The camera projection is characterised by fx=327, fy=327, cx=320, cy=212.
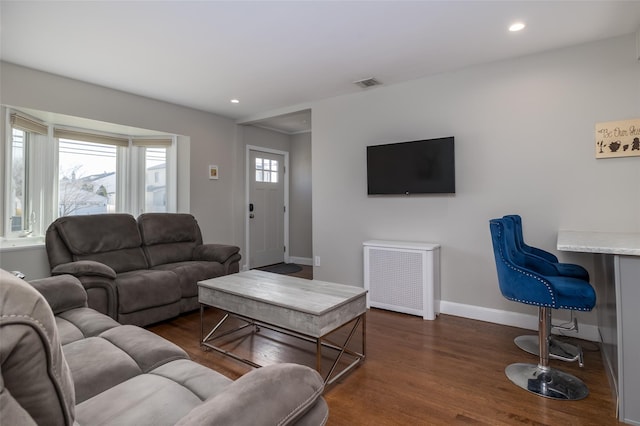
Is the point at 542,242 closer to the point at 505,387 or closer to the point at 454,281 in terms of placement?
the point at 454,281

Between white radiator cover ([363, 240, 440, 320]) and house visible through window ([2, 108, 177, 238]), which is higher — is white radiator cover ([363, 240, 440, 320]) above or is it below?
below

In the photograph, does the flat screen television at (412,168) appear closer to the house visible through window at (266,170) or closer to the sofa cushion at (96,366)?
the house visible through window at (266,170)

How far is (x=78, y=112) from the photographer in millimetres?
3471

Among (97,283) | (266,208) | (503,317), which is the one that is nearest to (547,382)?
(503,317)

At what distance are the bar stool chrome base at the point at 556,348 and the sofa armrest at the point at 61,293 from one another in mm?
3174

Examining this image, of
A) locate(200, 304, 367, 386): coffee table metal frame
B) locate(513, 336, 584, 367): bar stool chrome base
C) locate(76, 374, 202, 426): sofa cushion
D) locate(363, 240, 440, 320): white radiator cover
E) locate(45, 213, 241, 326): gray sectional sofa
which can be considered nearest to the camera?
locate(76, 374, 202, 426): sofa cushion

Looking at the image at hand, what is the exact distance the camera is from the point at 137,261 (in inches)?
137

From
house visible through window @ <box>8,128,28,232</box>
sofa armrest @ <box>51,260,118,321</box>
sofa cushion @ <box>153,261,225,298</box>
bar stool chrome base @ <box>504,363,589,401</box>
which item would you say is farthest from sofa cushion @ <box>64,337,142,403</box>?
house visible through window @ <box>8,128,28,232</box>

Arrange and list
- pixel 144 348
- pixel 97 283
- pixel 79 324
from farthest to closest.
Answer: pixel 97 283 → pixel 79 324 → pixel 144 348

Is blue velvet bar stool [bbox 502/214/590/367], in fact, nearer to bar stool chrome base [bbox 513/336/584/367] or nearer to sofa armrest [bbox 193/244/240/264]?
bar stool chrome base [bbox 513/336/584/367]

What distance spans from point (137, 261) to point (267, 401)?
3.20m

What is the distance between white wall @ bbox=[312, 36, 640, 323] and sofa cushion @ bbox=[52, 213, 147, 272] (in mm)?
2259

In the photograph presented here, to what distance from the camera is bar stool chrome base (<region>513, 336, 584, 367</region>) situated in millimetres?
2322

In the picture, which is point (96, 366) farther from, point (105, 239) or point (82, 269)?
point (105, 239)
